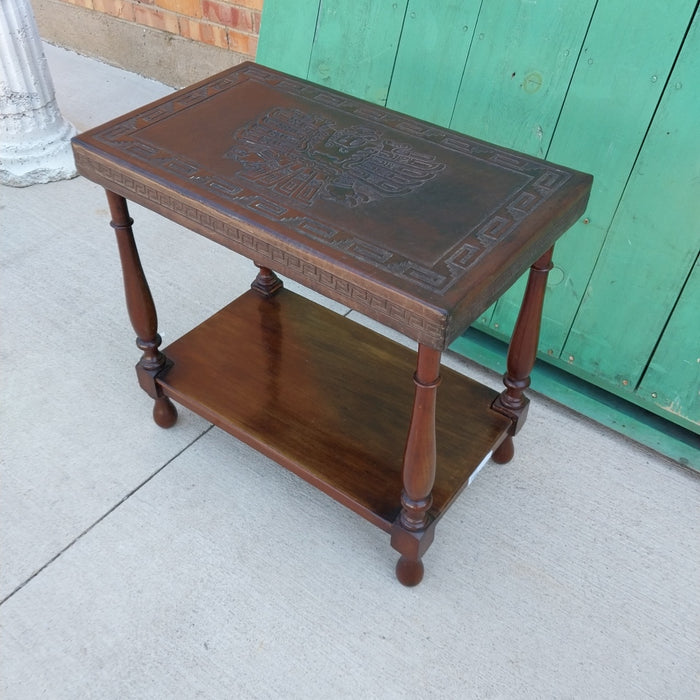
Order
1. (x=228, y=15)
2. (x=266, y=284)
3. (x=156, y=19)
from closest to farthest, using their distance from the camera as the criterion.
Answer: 1. (x=266, y=284)
2. (x=228, y=15)
3. (x=156, y=19)

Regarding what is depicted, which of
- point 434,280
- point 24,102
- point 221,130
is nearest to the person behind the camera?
point 434,280

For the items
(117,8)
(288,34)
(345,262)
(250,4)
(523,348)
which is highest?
(345,262)

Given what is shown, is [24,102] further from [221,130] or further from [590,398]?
[590,398]

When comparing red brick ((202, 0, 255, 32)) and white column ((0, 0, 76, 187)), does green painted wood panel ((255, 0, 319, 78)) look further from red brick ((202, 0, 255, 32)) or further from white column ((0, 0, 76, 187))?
white column ((0, 0, 76, 187))

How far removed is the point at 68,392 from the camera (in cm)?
199

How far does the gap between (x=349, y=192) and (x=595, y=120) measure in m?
0.71

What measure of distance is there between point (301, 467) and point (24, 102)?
198cm

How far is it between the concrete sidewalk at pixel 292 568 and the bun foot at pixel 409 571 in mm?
33

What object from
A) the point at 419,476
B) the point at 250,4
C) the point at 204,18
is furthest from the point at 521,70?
the point at 204,18

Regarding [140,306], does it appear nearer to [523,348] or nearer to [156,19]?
[523,348]

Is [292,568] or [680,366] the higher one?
[680,366]

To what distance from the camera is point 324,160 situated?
142cm

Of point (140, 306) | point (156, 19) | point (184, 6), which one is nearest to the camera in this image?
point (140, 306)

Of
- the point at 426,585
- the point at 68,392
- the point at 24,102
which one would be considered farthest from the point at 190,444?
the point at 24,102
